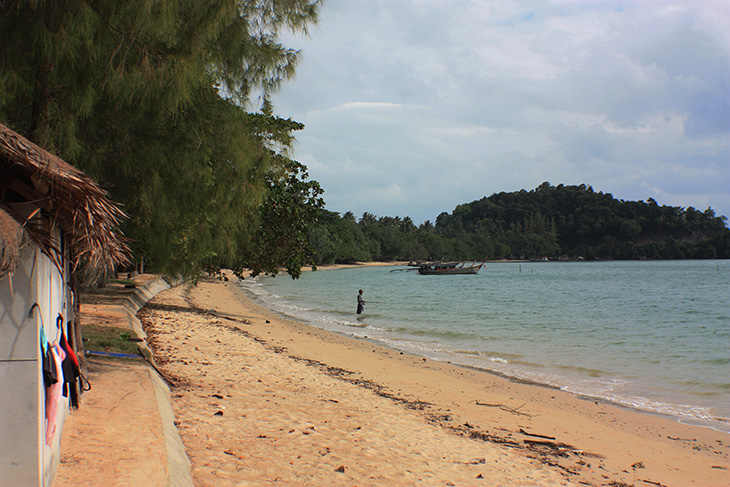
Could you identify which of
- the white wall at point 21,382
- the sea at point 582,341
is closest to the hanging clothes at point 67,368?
the white wall at point 21,382

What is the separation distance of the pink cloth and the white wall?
1.14ft

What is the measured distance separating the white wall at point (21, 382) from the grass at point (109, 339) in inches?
206

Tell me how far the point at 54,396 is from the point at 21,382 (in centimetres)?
76

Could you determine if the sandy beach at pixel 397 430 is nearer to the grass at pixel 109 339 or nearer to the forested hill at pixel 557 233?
the grass at pixel 109 339

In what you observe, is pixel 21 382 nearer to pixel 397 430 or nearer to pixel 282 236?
pixel 397 430

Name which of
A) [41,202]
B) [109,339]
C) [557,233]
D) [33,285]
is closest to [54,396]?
[33,285]

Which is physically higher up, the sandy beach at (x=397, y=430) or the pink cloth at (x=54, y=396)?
the pink cloth at (x=54, y=396)

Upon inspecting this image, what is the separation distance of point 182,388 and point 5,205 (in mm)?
4364

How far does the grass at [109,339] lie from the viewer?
27.8 ft

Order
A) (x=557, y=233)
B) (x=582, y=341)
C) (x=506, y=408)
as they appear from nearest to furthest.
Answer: (x=506, y=408), (x=582, y=341), (x=557, y=233)

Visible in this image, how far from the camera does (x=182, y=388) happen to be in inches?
288

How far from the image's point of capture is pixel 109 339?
9.20 metres

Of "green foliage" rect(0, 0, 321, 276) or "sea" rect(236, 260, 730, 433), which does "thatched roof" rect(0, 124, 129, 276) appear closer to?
"green foliage" rect(0, 0, 321, 276)

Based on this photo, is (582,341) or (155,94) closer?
(155,94)
